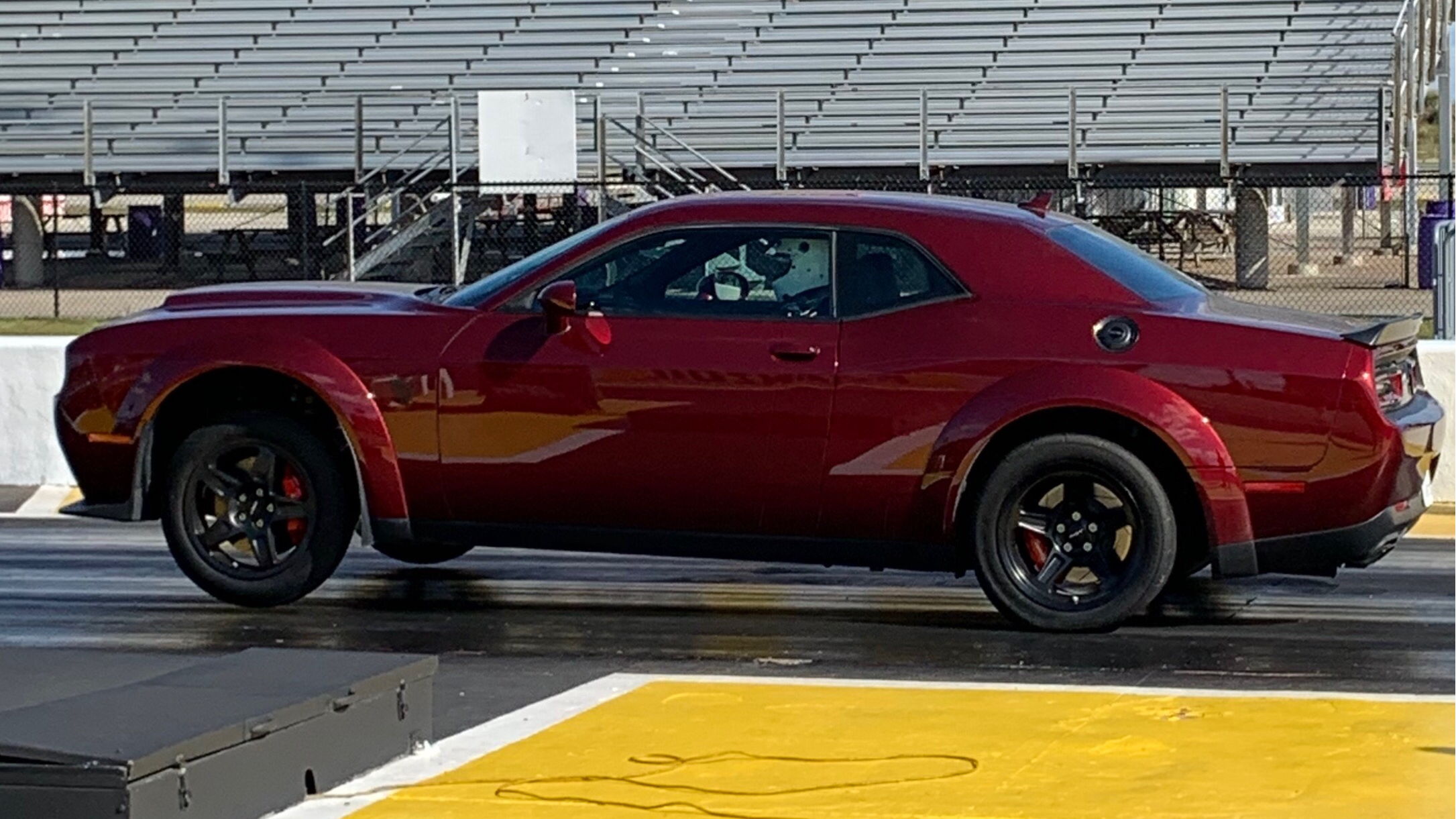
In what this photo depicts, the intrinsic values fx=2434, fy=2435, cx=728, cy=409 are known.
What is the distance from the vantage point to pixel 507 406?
29.0ft

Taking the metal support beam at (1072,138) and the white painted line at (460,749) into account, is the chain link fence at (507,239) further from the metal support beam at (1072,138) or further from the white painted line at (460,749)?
the white painted line at (460,749)

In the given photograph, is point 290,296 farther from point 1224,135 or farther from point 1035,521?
point 1224,135

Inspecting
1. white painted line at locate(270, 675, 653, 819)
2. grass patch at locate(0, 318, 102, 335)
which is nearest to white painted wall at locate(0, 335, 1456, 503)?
white painted line at locate(270, 675, 653, 819)

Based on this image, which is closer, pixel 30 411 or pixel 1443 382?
pixel 1443 382

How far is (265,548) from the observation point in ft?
30.7

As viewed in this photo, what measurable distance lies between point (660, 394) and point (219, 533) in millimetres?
1914

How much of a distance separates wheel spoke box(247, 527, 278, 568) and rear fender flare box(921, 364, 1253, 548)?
101 inches

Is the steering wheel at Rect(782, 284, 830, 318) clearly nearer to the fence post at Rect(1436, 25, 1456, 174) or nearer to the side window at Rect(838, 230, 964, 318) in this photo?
the side window at Rect(838, 230, 964, 318)

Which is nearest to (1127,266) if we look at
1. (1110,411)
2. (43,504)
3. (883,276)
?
(1110,411)

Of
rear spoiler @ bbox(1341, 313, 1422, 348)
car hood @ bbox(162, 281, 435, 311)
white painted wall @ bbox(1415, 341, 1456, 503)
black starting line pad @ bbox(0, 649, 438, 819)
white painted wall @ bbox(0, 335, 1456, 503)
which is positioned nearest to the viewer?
black starting line pad @ bbox(0, 649, 438, 819)

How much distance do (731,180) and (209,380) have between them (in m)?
18.5

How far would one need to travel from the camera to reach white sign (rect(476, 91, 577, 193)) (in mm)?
21500

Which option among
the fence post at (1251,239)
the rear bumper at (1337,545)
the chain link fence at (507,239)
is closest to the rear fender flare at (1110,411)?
the rear bumper at (1337,545)

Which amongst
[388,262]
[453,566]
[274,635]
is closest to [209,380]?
[274,635]
